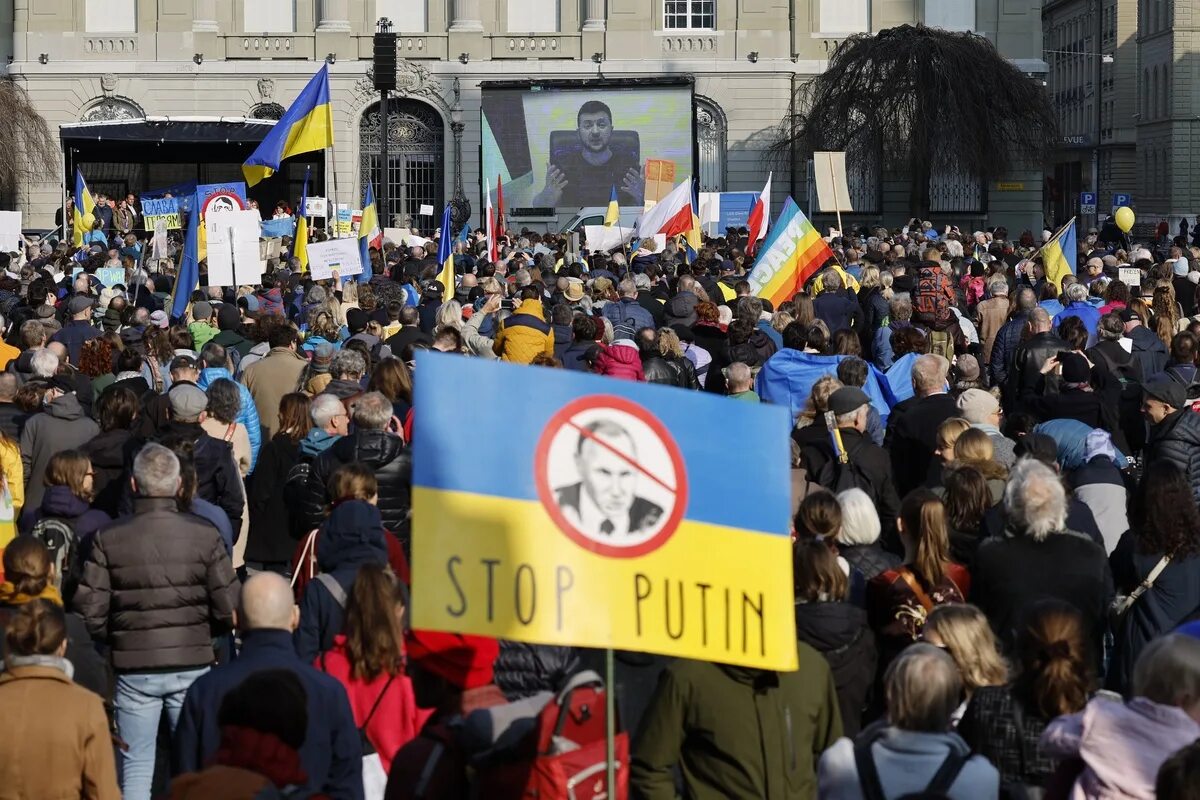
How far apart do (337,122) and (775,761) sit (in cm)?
4416

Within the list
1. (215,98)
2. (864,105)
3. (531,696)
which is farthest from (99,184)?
(531,696)

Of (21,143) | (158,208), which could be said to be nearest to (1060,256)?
(158,208)

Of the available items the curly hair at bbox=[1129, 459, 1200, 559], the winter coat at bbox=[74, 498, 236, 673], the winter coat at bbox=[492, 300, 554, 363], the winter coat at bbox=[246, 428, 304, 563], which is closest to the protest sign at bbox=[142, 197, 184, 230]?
the winter coat at bbox=[492, 300, 554, 363]

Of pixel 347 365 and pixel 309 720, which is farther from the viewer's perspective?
pixel 347 365

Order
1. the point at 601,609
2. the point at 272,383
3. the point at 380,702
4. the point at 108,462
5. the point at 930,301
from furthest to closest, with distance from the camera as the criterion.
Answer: the point at 930,301 → the point at 272,383 → the point at 108,462 → the point at 380,702 → the point at 601,609

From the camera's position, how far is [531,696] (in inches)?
206

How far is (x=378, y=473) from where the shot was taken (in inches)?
344

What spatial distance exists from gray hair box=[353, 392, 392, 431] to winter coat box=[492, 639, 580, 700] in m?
3.56

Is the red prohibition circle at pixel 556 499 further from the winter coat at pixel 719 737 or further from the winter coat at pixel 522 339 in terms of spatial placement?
the winter coat at pixel 522 339

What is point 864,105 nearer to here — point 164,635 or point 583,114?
point 583,114

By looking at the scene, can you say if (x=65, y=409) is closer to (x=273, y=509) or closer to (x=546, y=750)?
(x=273, y=509)

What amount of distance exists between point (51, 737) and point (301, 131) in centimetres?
1509

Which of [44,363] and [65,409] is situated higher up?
[44,363]

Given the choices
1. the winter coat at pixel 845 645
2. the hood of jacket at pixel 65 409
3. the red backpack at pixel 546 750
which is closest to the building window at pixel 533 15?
the hood of jacket at pixel 65 409
